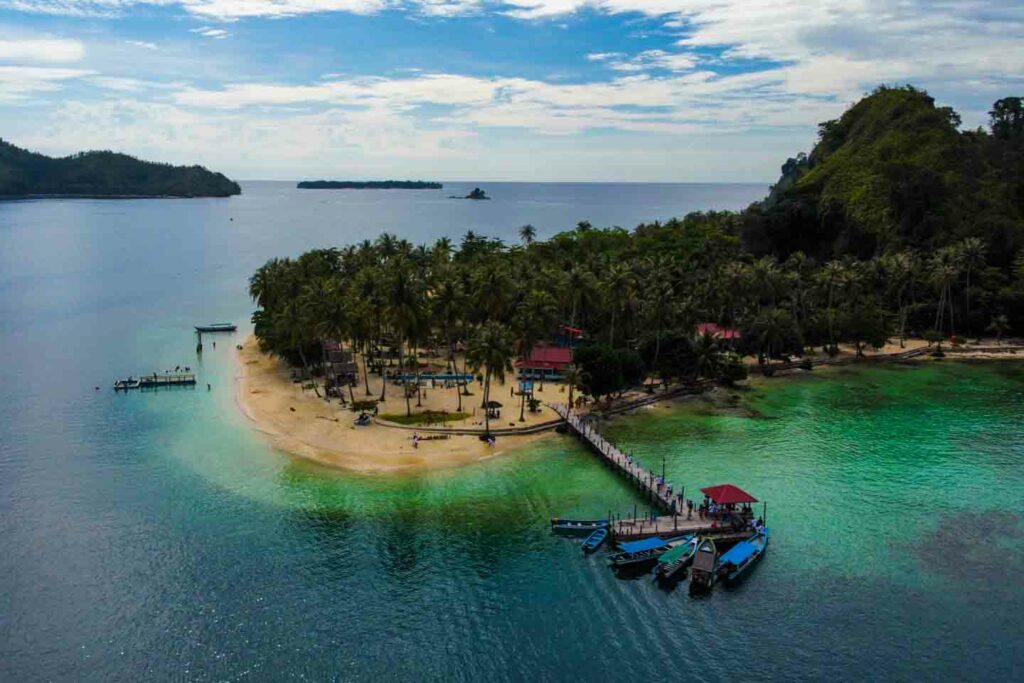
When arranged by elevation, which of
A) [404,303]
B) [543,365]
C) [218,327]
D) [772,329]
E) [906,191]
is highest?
[906,191]

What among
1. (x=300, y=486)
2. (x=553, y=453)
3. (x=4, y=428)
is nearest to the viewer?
(x=300, y=486)

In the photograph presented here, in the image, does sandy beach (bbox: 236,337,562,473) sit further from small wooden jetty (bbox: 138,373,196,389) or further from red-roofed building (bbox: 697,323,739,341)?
red-roofed building (bbox: 697,323,739,341)

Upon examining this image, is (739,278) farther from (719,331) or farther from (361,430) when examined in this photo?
(361,430)

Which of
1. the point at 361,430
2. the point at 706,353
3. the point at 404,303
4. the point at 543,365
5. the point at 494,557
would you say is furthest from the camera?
the point at 543,365

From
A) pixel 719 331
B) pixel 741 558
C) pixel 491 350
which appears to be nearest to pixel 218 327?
pixel 491 350

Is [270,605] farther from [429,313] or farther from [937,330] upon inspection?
[937,330]

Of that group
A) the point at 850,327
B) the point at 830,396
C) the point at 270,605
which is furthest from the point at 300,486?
the point at 850,327
